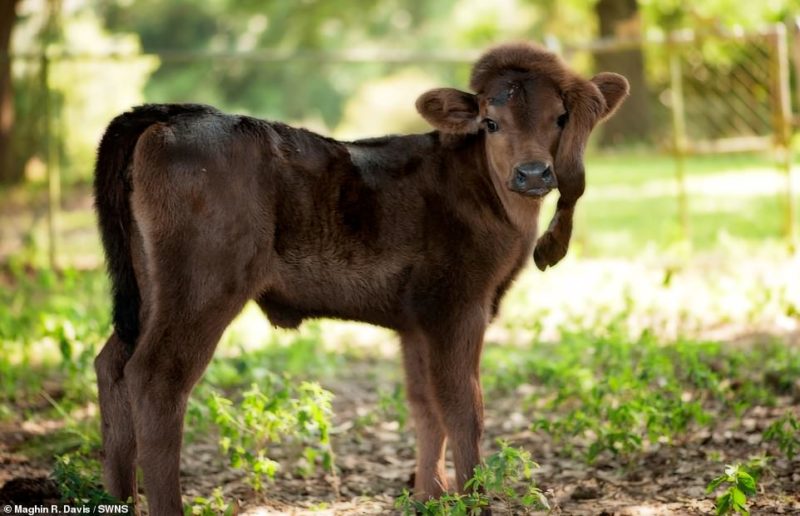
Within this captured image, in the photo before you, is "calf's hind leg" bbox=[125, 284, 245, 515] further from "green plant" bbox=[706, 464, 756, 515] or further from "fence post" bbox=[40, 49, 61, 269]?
"fence post" bbox=[40, 49, 61, 269]

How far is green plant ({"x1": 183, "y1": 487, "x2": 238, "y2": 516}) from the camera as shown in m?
4.88

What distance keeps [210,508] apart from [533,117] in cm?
243

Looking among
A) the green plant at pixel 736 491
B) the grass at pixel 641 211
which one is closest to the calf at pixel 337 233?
the green plant at pixel 736 491

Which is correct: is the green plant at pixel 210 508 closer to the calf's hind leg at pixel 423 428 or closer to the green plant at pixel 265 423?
the green plant at pixel 265 423

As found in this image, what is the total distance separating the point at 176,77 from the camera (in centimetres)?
3005

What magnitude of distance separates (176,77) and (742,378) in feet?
82.8

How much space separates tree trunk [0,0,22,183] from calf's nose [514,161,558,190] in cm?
1217

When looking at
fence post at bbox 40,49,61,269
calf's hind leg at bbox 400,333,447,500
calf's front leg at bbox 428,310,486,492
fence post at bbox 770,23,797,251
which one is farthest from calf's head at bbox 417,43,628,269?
fence post at bbox 40,49,61,269

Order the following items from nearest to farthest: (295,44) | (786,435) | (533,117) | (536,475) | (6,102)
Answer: (533,117) → (786,435) → (536,475) → (6,102) → (295,44)

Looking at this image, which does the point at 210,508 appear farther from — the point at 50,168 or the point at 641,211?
the point at 641,211

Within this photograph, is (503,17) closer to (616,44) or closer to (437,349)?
(616,44)

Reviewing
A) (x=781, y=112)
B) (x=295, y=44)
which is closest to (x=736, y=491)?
(x=781, y=112)

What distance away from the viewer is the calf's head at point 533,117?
5.12 m

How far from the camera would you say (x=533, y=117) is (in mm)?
5184
